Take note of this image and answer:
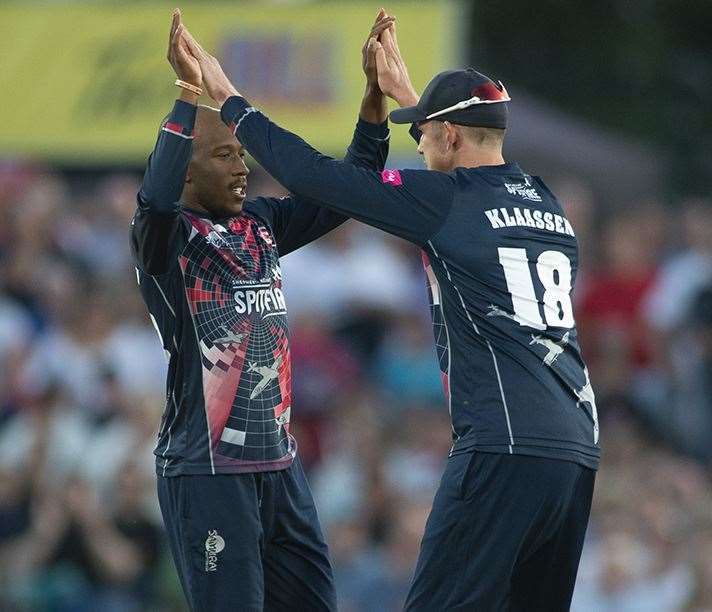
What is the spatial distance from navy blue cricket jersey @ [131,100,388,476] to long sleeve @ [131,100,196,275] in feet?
0.03

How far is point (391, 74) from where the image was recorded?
20.0 feet

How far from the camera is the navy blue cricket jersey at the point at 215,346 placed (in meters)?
5.70

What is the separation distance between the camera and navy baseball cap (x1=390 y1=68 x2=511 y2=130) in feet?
18.6

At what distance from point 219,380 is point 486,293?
3.41 feet

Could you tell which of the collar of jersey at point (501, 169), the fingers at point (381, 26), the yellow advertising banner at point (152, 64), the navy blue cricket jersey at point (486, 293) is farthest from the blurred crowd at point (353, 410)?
the fingers at point (381, 26)

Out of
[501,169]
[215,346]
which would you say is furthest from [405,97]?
[215,346]

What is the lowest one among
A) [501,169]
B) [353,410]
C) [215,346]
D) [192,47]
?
[353,410]

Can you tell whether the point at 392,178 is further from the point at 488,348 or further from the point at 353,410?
the point at 353,410

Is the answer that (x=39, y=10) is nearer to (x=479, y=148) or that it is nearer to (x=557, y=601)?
(x=479, y=148)

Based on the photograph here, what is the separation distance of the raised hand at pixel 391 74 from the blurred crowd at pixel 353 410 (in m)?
4.13

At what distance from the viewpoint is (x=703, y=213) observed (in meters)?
11.4

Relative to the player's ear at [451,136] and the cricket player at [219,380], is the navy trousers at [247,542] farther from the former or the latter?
the player's ear at [451,136]

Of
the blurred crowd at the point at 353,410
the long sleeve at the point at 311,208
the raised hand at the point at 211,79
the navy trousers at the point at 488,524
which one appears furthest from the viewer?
the blurred crowd at the point at 353,410

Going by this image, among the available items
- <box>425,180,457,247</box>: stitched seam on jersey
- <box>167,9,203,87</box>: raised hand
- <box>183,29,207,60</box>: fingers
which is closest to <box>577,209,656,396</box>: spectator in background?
<box>425,180,457,247</box>: stitched seam on jersey
